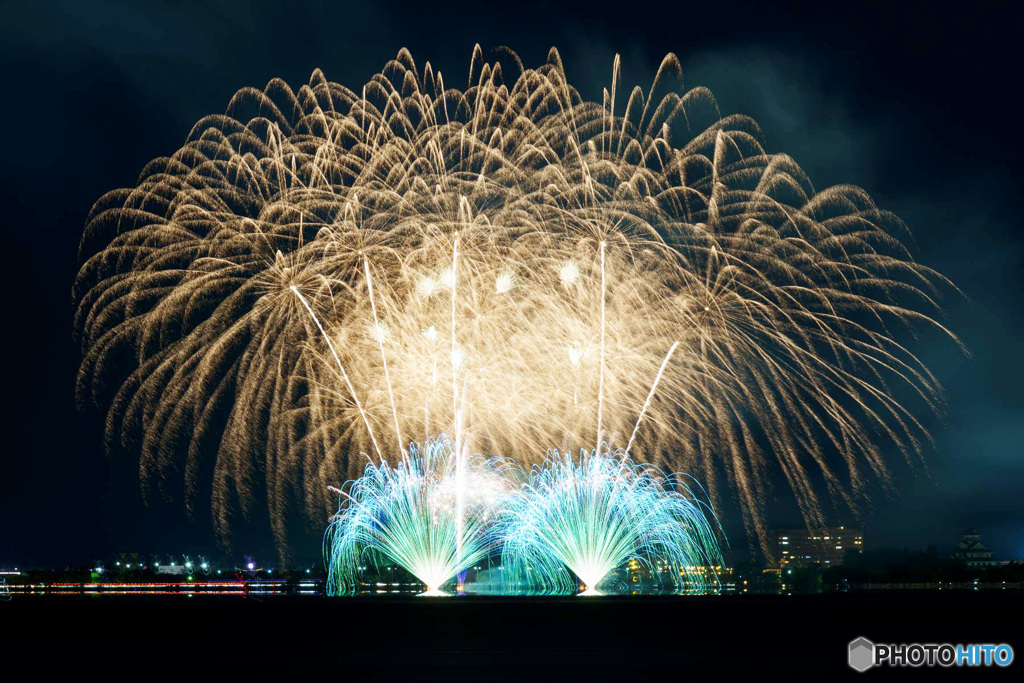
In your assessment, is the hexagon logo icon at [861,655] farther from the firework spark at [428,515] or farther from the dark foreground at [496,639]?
the firework spark at [428,515]

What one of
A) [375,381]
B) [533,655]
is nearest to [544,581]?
[375,381]

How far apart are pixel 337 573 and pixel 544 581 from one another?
14.8 meters

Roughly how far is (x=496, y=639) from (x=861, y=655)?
10.5 m

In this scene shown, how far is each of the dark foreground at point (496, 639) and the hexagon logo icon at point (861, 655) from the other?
0.38 meters

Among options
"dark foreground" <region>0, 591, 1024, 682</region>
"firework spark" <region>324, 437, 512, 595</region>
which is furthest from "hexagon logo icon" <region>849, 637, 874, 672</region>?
"firework spark" <region>324, 437, 512, 595</region>

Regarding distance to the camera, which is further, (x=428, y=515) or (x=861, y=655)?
(x=428, y=515)

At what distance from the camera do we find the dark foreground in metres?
23.1

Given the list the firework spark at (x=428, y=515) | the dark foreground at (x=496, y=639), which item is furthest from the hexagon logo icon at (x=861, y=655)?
the firework spark at (x=428, y=515)

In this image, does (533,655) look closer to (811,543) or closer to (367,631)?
(367,631)

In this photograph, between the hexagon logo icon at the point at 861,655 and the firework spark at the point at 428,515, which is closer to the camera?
the hexagon logo icon at the point at 861,655

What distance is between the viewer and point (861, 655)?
81.8 feet

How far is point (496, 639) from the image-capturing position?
30109 millimetres

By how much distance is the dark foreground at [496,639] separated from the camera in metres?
23.1

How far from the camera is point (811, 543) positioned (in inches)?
5354
